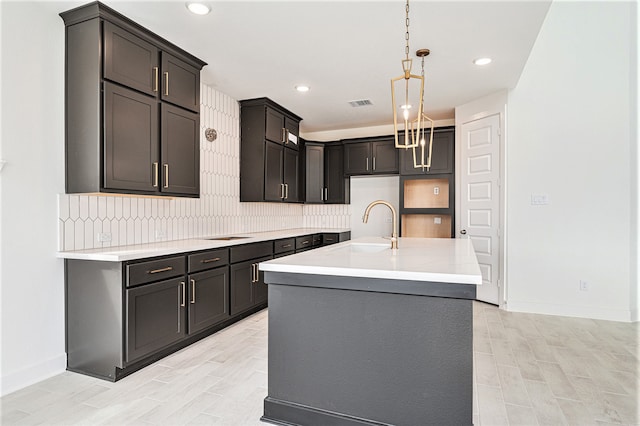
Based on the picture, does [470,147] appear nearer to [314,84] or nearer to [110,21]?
[314,84]

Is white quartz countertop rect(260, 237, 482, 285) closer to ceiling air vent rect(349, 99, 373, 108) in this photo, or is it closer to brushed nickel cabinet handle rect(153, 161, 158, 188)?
brushed nickel cabinet handle rect(153, 161, 158, 188)

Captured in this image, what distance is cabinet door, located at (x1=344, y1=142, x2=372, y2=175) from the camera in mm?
5762

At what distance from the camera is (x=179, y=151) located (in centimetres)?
321

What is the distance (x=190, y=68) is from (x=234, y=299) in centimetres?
231

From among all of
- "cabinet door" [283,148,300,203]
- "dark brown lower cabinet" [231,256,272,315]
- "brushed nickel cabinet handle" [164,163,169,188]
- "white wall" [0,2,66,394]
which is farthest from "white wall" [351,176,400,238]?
"white wall" [0,2,66,394]

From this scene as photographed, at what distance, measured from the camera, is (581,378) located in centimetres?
253

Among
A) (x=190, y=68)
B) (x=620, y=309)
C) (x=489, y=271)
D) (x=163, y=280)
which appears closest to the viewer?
(x=163, y=280)

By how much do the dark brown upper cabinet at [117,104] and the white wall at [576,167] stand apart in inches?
155

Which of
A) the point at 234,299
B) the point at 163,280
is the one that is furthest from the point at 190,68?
the point at 234,299

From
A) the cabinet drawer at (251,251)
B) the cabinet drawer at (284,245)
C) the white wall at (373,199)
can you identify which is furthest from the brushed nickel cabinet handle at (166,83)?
the white wall at (373,199)

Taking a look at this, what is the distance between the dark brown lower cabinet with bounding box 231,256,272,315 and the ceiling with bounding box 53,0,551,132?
81.2 inches

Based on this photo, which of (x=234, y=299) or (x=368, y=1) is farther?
(x=234, y=299)

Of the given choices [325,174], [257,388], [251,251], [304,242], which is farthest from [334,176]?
[257,388]

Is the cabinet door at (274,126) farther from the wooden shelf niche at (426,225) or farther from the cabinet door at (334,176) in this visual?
the wooden shelf niche at (426,225)
